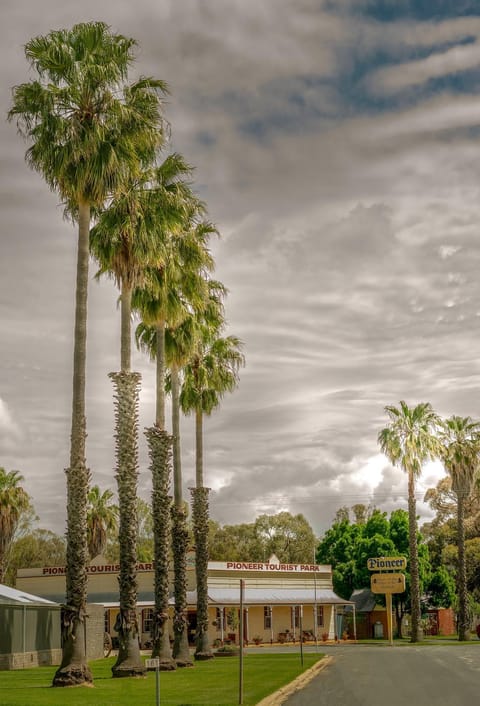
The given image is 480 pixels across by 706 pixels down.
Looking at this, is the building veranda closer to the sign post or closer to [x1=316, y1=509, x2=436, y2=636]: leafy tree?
the sign post

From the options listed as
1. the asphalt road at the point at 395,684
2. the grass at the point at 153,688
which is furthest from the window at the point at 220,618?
the grass at the point at 153,688

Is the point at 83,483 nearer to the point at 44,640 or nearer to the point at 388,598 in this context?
the point at 44,640

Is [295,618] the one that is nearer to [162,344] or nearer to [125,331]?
[162,344]

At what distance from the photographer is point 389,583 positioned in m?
70.8

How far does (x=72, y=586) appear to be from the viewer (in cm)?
2720

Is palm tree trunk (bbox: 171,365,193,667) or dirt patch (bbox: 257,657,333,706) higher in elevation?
palm tree trunk (bbox: 171,365,193,667)

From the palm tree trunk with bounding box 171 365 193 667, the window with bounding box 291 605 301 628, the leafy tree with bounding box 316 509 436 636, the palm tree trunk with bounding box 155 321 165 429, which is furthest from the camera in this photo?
the leafy tree with bounding box 316 509 436 636

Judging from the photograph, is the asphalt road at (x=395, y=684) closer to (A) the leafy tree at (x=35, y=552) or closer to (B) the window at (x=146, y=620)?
(B) the window at (x=146, y=620)

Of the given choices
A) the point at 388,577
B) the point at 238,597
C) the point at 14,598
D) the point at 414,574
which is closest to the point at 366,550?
the point at 388,577

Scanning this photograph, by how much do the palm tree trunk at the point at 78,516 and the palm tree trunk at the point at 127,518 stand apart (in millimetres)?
2544

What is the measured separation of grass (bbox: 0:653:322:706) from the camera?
2156 centimetres

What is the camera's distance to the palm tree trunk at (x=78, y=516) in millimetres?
26203

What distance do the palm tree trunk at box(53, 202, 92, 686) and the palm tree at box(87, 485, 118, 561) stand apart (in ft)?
150

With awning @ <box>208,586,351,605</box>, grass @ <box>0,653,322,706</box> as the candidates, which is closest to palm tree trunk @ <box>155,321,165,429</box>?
grass @ <box>0,653,322,706</box>
